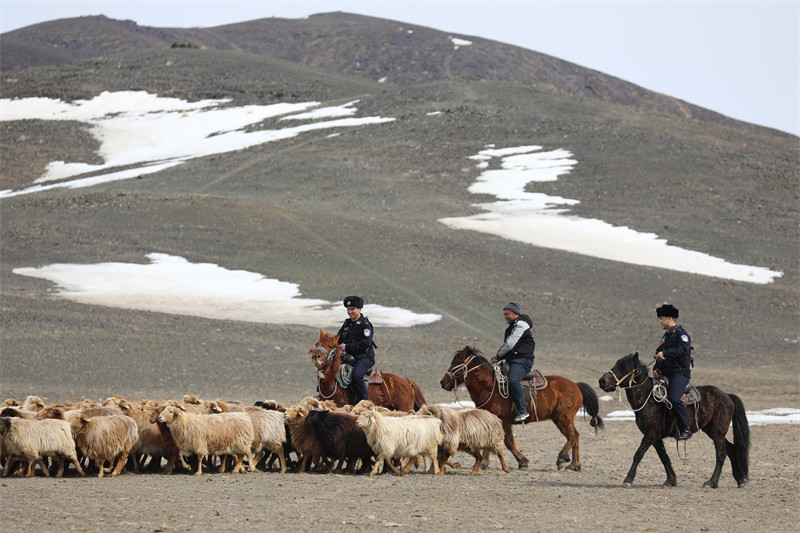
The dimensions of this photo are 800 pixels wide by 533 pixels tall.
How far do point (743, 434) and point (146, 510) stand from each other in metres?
8.30

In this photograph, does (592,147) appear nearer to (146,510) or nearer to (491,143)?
(491,143)

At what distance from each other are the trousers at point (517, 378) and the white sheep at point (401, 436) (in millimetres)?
1424

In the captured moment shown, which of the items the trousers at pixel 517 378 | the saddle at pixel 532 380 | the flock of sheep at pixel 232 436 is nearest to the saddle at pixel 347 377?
the flock of sheep at pixel 232 436

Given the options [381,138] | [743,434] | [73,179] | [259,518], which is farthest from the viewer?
[381,138]

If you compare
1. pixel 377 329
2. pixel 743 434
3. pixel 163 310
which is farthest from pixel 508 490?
pixel 163 310

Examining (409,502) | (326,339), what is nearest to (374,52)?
(326,339)

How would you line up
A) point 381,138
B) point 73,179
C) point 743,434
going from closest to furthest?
point 743,434 → point 73,179 → point 381,138

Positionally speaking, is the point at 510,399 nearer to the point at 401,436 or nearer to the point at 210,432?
the point at 401,436

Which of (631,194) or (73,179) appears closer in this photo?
(631,194)

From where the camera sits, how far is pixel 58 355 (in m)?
25.3

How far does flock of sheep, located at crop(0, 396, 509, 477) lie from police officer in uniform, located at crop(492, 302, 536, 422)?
0.59 m

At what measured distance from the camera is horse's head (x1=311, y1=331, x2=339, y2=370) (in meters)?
15.3

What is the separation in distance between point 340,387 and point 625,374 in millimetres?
4682

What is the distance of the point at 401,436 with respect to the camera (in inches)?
536
